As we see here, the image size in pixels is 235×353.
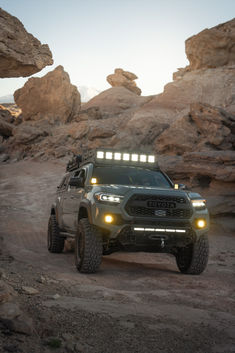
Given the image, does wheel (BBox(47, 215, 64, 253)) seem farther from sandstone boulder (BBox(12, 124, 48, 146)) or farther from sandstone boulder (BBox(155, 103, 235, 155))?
sandstone boulder (BBox(12, 124, 48, 146))

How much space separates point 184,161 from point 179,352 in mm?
13407

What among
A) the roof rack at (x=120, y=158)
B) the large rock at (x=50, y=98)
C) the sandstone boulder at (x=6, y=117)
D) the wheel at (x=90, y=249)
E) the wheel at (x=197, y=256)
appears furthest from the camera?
the sandstone boulder at (x=6, y=117)

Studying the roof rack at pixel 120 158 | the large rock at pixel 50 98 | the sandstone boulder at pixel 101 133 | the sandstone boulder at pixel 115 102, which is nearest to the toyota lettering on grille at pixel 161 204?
the roof rack at pixel 120 158

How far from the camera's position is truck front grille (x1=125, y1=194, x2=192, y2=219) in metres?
6.75

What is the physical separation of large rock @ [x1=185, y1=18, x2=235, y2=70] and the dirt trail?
4111 cm

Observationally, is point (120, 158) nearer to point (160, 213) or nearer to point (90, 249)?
point (160, 213)

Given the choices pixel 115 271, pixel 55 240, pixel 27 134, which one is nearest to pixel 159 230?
pixel 115 271

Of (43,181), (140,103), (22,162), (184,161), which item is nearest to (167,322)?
(184,161)

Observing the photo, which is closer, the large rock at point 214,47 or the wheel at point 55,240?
the wheel at point 55,240

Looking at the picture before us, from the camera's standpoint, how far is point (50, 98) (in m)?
44.5

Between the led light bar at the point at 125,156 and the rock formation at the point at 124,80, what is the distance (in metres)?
58.0

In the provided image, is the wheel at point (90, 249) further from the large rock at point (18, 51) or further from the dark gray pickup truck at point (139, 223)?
the large rock at point (18, 51)

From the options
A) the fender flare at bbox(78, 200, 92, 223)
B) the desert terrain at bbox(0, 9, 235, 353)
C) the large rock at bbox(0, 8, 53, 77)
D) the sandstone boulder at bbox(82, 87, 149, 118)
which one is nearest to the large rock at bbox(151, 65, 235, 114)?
the sandstone boulder at bbox(82, 87, 149, 118)

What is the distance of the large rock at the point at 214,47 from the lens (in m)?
47.3
